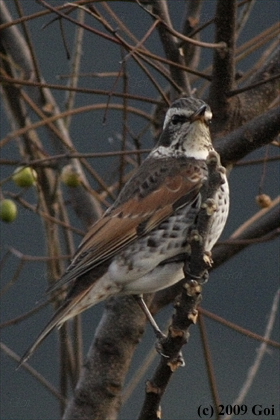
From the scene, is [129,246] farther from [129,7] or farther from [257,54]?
[257,54]

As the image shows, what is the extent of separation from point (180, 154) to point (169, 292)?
67cm

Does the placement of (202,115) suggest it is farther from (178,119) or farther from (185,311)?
(185,311)

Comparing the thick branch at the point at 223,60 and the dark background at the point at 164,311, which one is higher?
the dark background at the point at 164,311

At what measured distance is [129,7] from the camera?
8766 millimetres

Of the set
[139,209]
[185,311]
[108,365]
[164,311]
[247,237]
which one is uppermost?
[164,311]

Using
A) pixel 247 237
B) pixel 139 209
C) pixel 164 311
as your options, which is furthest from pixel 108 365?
pixel 164 311

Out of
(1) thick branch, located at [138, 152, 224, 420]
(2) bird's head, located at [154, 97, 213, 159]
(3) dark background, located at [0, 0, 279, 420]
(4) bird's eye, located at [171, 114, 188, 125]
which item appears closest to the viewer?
(1) thick branch, located at [138, 152, 224, 420]

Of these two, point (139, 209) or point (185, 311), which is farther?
point (139, 209)

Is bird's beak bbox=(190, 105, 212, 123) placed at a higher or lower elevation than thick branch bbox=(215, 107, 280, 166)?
higher

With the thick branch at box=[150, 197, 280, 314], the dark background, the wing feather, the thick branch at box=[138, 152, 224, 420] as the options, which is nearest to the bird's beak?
the wing feather

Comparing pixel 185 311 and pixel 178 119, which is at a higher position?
pixel 178 119

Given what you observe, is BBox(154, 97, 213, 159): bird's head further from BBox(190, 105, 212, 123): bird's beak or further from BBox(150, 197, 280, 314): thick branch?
BBox(150, 197, 280, 314): thick branch

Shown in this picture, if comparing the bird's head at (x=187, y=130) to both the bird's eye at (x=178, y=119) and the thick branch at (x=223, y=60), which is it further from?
the thick branch at (x=223, y=60)

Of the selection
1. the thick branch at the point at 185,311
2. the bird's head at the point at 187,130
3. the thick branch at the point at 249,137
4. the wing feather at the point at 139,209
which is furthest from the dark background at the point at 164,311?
the thick branch at the point at 185,311
